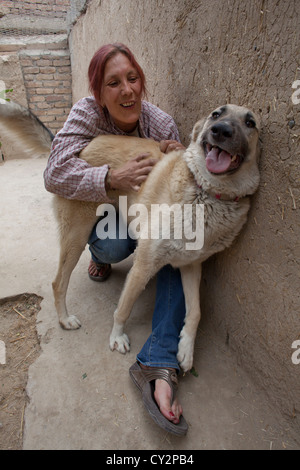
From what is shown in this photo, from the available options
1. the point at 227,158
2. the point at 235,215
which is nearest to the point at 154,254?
the point at 235,215

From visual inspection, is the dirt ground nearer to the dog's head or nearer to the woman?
the woman

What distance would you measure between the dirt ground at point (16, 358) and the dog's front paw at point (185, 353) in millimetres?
844

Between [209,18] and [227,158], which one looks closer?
[227,158]

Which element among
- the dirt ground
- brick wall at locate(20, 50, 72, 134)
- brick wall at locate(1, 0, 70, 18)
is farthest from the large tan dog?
brick wall at locate(1, 0, 70, 18)

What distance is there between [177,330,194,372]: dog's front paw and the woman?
0.11ft

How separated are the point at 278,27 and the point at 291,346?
1352 millimetres

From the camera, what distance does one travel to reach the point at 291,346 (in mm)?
1349

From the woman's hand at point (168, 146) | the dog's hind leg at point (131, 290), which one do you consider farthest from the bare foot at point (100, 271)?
the woman's hand at point (168, 146)

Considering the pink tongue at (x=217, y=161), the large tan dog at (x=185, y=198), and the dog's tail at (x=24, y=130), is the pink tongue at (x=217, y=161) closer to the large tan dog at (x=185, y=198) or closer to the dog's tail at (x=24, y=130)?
the large tan dog at (x=185, y=198)

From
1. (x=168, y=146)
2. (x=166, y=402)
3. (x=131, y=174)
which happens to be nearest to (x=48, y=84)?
(x=168, y=146)

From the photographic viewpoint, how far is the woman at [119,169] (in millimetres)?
1620

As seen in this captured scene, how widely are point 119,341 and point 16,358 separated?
63 centimetres
